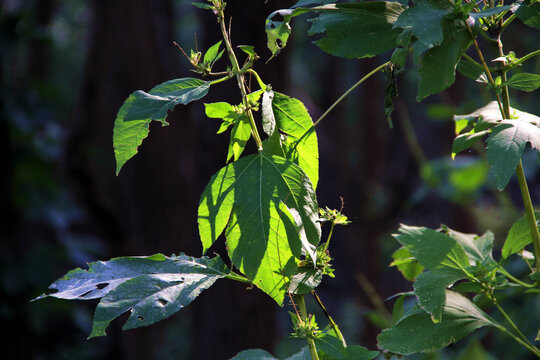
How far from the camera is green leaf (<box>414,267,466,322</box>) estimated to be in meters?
0.73

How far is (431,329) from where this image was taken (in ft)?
2.57

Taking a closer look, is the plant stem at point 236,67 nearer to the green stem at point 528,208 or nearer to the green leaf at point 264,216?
the green leaf at point 264,216

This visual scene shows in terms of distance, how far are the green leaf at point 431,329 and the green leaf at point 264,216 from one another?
209 millimetres

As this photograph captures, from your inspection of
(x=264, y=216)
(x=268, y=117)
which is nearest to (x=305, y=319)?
(x=264, y=216)

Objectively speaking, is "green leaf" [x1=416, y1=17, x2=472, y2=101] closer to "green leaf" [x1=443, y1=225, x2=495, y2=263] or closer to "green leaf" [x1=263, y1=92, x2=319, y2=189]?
"green leaf" [x1=263, y1=92, x2=319, y2=189]

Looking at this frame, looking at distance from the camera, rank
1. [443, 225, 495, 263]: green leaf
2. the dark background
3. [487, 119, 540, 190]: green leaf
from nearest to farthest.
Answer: [487, 119, 540, 190]: green leaf < [443, 225, 495, 263]: green leaf < the dark background

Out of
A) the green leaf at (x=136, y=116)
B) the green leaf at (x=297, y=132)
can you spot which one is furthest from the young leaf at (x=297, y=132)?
the green leaf at (x=136, y=116)

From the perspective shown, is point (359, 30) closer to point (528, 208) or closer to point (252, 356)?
point (528, 208)

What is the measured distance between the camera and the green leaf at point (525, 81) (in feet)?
2.56

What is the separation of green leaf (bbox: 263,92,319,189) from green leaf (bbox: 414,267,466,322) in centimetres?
21

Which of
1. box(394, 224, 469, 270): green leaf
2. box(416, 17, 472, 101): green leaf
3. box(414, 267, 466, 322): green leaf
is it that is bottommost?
box(414, 267, 466, 322): green leaf

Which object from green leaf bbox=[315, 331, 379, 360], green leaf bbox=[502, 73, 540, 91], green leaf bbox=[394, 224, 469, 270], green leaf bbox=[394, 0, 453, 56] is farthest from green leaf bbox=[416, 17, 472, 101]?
green leaf bbox=[315, 331, 379, 360]

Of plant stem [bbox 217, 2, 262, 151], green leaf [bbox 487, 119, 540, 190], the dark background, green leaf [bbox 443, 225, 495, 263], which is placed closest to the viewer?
green leaf [bbox 487, 119, 540, 190]

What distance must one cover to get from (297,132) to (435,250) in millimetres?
277
